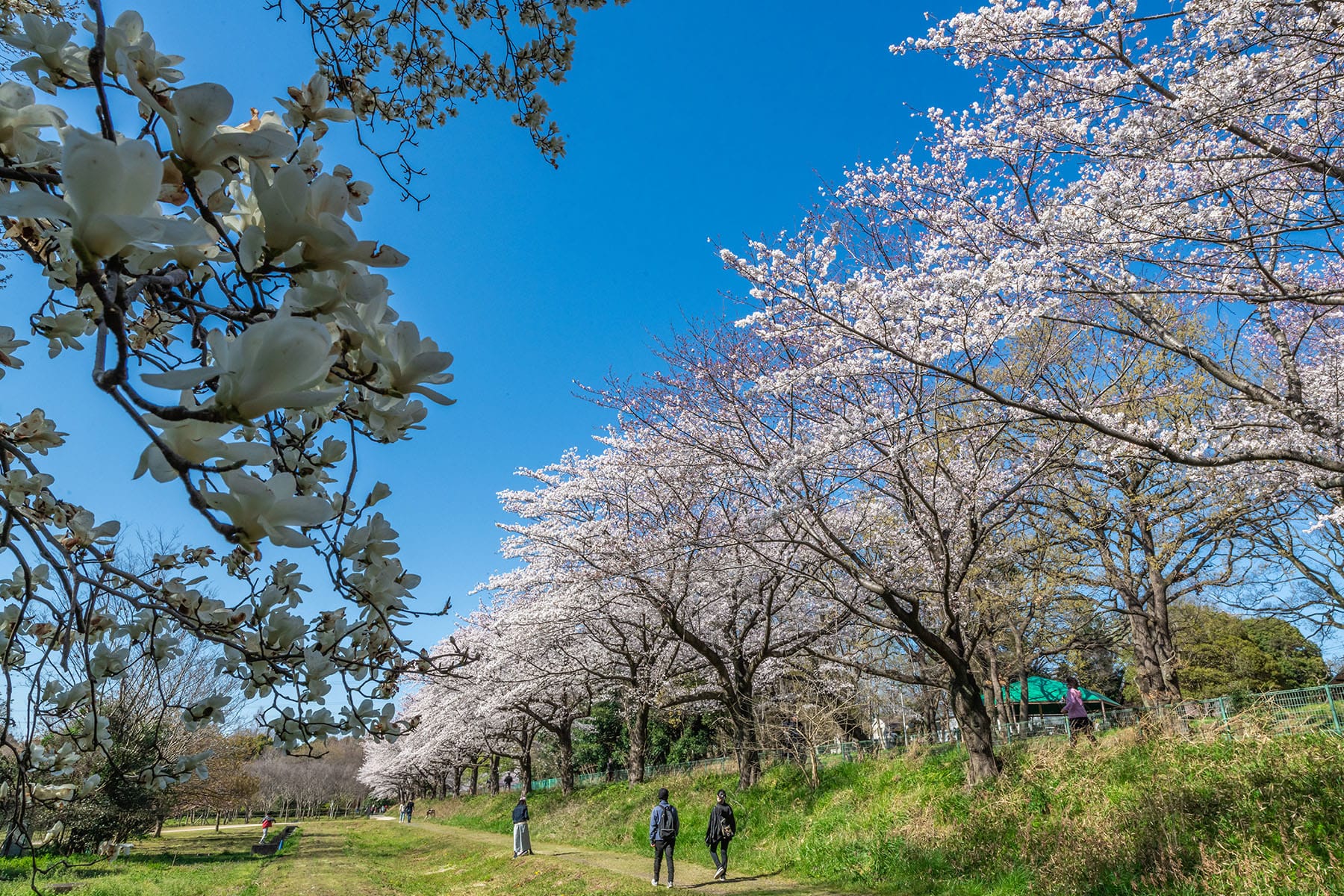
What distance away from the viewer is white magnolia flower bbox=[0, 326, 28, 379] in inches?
60.6

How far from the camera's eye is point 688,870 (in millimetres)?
10438

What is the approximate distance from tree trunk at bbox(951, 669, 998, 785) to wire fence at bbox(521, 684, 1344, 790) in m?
2.19

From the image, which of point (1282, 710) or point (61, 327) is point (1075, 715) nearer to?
point (1282, 710)

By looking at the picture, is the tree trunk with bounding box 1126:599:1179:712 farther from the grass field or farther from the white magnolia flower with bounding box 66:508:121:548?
the white magnolia flower with bounding box 66:508:121:548

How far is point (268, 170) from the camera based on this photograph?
3.36 ft

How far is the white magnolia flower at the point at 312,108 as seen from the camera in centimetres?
138

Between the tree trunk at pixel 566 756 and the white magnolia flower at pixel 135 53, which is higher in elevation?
the white magnolia flower at pixel 135 53

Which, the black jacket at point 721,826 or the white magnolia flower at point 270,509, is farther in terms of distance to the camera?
the black jacket at point 721,826

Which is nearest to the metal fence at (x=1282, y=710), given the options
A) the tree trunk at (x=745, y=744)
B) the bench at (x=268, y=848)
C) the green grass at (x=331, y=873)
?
the tree trunk at (x=745, y=744)

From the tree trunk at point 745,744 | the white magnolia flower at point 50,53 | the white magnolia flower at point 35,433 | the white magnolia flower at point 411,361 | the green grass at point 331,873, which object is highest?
the white magnolia flower at point 50,53

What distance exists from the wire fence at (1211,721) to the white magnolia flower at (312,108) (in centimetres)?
901

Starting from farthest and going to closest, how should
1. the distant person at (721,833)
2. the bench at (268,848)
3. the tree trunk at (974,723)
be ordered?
the bench at (268,848) → the distant person at (721,833) → the tree trunk at (974,723)

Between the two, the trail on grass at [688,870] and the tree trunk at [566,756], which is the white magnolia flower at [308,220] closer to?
the trail on grass at [688,870]

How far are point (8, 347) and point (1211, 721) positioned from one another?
11112mm
